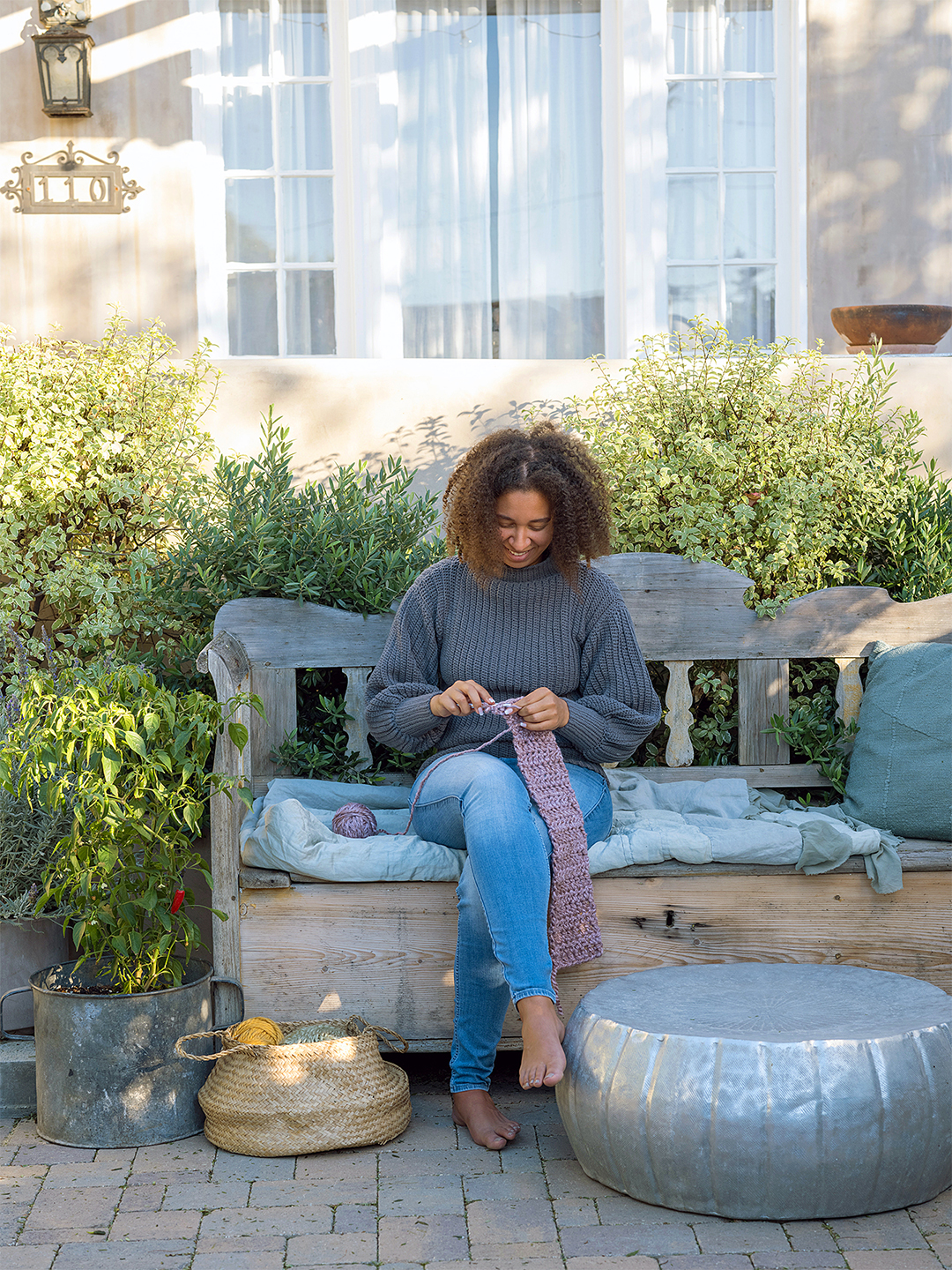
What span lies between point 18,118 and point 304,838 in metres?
2.79

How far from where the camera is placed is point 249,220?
453 centimetres

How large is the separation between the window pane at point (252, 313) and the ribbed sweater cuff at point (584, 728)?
220 centimetres

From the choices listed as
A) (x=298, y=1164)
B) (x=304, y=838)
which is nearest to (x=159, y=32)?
(x=304, y=838)

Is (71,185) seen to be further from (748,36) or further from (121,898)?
Result: (121,898)

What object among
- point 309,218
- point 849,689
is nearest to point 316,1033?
point 849,689

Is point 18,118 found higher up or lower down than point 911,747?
higher up

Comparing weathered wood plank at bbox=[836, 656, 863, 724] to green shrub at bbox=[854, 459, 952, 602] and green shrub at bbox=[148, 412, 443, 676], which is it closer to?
green shrub at bbox=[854, 459, 952, 602]

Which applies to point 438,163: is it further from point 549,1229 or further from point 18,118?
point 549,1229

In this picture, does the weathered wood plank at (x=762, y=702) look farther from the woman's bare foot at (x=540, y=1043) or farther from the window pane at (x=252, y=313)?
the window pane at (x=252, y=313)

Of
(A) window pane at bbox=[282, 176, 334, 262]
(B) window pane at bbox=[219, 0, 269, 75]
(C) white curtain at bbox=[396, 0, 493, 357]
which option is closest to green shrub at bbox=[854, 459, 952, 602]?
(C) white curtain at bbox=[396, 0, 493, 357]

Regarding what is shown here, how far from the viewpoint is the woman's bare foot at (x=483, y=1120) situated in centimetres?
263

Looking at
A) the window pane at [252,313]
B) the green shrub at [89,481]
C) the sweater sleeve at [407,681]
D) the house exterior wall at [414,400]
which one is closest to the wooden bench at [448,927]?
the sweater sleeve at [407,681]

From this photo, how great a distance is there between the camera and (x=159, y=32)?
4297mm

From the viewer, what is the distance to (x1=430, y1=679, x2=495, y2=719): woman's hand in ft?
9.41
